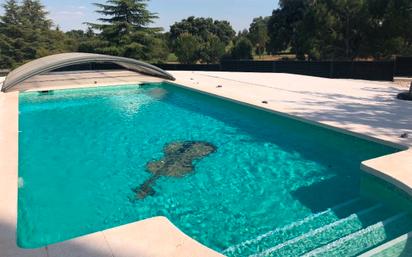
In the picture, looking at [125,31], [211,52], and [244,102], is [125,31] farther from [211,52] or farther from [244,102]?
[244,102]

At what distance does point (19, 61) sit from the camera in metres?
→ 35.2

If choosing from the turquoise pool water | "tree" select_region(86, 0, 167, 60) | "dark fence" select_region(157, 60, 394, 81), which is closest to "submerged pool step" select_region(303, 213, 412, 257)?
the turquoise pool water

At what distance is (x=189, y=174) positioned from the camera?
17.9 ft

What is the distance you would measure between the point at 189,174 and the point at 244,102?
4206mm

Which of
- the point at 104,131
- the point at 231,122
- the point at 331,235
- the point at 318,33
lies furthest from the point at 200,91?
the point at 318,33

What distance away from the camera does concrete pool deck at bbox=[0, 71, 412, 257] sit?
9.55 ft

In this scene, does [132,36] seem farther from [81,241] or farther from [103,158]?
[81,241]

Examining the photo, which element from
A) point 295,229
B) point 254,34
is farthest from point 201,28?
point 295,229

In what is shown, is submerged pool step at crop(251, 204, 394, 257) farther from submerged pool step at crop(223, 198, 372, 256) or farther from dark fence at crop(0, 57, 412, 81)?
dark fence at crop(0, 57, 412, 81)

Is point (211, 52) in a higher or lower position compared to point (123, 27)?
lower

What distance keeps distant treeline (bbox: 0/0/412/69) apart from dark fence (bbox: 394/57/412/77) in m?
5.45

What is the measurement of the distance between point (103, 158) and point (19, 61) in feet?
113

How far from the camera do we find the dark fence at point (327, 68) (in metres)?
15.5

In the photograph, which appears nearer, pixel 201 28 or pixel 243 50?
pixel 243 50
